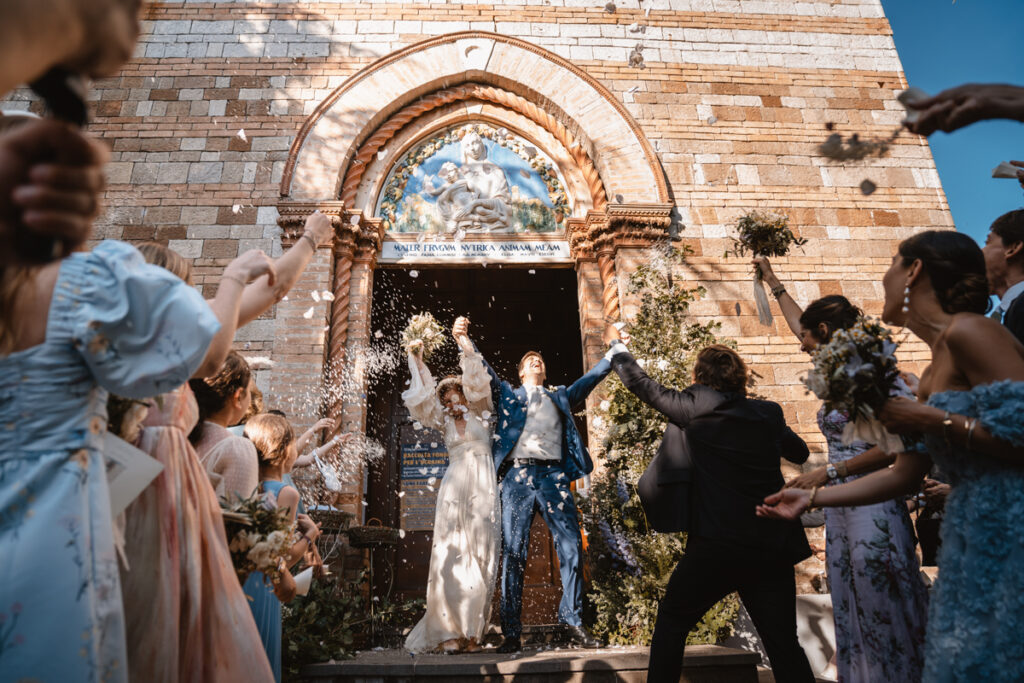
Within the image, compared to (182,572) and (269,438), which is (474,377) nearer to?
(269,438)

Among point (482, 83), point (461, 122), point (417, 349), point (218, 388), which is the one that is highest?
point (482, 83)

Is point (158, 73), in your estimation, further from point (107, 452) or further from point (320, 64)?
point (107, 452)

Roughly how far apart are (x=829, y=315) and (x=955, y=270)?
976mm

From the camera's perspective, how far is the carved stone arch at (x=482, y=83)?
717cm

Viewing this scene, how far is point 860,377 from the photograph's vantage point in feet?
6.41

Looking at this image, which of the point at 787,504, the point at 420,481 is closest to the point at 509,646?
the point at 787,504

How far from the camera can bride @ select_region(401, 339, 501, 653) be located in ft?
15.3

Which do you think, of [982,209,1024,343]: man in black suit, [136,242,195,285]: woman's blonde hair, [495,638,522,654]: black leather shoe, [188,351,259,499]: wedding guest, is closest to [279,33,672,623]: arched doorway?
[495,638,522,654]: black leather shoe

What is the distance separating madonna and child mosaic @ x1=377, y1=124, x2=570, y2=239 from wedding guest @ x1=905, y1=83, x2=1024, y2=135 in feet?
19.8

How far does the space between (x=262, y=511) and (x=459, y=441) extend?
10.3ft

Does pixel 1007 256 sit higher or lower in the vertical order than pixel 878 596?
higher

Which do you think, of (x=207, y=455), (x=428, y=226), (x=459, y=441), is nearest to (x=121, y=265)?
(x=207, y=455)

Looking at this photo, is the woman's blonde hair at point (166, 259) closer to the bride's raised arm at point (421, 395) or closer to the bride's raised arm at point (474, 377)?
the bride's raised arm at point (474, 377)

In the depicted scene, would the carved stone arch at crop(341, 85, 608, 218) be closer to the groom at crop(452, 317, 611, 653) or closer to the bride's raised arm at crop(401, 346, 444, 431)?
the bride's raised arm at crop(401, 346, 444, 431)
